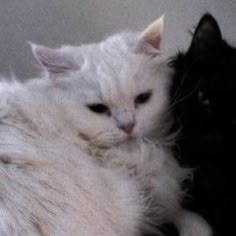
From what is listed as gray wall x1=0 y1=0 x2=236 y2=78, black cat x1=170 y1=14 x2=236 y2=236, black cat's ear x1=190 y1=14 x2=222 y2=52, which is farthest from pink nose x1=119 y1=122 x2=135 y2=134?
gray wall x1=0 y1=0 x2=236 y2=78

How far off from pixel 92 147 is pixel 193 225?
253mm

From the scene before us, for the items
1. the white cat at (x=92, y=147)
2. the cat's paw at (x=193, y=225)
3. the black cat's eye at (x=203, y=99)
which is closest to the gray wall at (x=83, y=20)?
the white cat at (x=92, y=147)

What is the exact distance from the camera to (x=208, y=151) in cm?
103

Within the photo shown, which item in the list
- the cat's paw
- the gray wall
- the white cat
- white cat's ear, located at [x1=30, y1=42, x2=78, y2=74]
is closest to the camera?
the white cat

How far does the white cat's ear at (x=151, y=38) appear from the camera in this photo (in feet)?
3.64

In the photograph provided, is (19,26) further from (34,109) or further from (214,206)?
(214,206)

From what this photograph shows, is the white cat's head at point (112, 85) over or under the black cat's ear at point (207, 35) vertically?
under

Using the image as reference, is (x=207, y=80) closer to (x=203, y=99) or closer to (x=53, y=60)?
(x=203, y=99)

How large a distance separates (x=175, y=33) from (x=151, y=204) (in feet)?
2.66

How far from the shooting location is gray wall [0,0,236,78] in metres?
1.64

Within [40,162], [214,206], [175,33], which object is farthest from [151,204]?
[175,33]

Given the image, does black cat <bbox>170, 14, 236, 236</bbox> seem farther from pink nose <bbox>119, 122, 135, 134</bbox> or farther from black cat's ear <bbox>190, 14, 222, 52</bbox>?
pink nose <bbox>119, 122, 135, 134</bbox>

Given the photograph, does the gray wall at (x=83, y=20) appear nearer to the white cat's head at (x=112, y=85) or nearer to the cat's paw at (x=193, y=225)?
the white cat's head at (x=112, y=85)

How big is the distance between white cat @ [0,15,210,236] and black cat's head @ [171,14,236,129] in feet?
0.19
